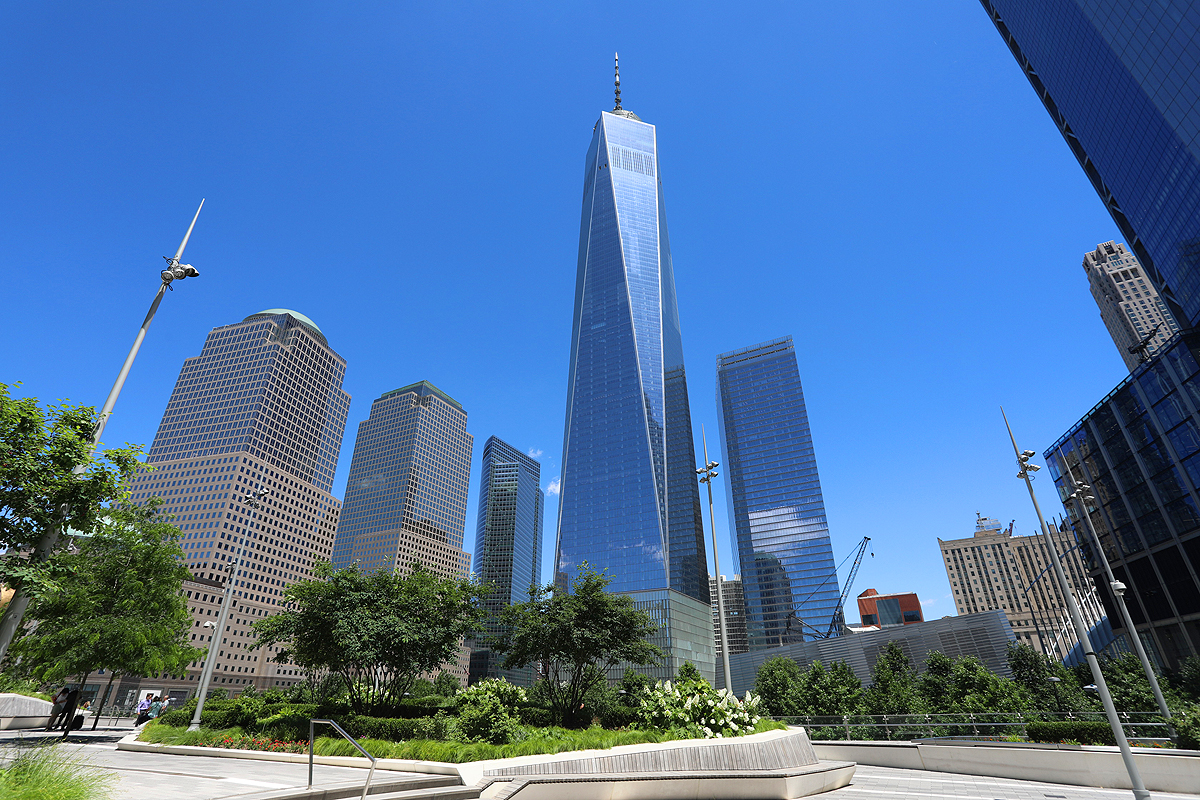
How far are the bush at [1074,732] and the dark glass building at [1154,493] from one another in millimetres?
45560

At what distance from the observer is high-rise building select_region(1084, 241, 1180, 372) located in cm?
16488

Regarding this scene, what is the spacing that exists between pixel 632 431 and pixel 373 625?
139267 mm

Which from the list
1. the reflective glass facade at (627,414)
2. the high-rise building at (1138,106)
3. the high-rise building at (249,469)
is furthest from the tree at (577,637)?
the high-rise building at (249,469)

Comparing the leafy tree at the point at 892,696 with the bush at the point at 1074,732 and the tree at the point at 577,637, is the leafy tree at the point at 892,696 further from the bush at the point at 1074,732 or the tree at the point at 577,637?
the tree at the point at 577,637

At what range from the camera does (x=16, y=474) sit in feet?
38.2

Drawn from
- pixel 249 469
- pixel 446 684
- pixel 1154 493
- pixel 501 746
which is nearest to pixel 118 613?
pixel 446 684

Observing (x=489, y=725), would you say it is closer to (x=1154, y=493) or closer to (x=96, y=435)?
(x=96, y=435)

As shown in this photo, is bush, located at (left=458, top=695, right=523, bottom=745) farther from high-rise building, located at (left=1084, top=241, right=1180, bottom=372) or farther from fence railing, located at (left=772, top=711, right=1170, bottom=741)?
high-rise building, located at (left=1084, top=241, right=1180, bottom=372)

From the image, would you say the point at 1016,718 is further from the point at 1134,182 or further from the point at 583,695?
the point at 1134,182

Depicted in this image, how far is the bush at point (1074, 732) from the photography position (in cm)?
2159

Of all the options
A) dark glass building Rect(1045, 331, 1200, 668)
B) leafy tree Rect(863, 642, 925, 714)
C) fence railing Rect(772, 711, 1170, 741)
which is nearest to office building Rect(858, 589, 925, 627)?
dark glass building Rect(1045, 331, 1200, 668)

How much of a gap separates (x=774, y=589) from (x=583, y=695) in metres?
189

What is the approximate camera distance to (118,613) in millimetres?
28125

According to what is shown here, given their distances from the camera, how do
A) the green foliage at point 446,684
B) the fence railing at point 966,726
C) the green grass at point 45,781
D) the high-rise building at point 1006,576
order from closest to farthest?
the green grass at point 45,781, the fence railing at point 966,726, the green foliage at point 446,684, the high-rise building at point 1006,576
